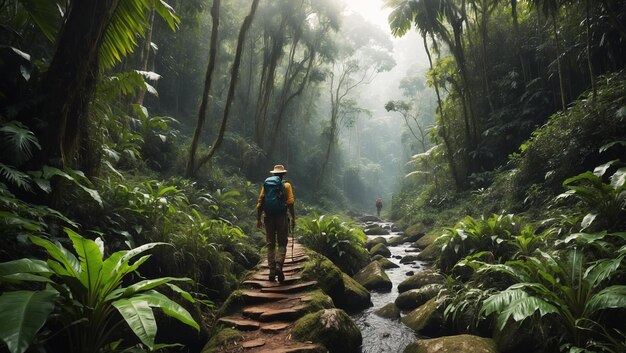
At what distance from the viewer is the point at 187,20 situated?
525 inches

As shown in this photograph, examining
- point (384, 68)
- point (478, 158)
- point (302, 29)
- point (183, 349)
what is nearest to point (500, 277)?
point (183, 349)

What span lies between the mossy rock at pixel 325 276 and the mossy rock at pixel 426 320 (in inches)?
→ 47.5

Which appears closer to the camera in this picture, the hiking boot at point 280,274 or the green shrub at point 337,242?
the hiking boot at point 280,274

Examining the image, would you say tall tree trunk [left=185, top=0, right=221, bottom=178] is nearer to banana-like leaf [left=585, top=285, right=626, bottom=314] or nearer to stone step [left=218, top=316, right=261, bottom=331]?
stone step [left=218, top=316, right=261, bottom=331]

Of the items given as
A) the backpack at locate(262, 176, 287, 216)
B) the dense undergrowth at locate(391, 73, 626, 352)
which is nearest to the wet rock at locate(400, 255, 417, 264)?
the dense undergrowth at locate(391, 73, 626, 352)

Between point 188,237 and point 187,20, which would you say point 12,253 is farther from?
point 187,20

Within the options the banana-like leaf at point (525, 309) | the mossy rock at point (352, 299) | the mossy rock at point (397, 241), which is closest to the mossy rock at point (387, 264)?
the mossy rock at point (352, 299)

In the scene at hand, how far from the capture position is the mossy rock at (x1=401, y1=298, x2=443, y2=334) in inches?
190

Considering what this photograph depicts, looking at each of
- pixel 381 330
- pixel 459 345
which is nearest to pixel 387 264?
pixel 381 330

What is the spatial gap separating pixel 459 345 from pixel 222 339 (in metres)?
2.71

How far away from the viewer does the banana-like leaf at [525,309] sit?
3.17 metres

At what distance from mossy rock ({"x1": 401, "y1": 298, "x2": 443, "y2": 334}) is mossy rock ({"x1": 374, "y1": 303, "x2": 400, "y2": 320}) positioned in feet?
0.91

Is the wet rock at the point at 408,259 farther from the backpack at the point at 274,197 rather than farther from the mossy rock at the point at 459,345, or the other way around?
the mossy rock at the point at 459,345

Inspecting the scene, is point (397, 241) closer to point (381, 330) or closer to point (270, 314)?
point (381, 330)
